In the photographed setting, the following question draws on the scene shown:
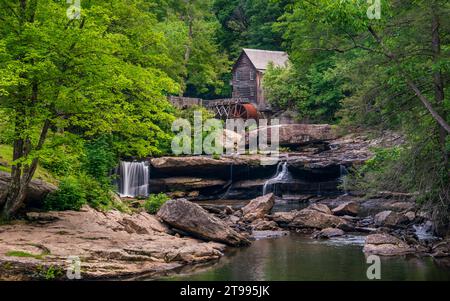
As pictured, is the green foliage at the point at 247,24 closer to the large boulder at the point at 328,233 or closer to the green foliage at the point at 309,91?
the green foliage at the point at 309,91

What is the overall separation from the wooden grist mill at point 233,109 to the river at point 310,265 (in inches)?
1169

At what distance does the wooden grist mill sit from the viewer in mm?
46781

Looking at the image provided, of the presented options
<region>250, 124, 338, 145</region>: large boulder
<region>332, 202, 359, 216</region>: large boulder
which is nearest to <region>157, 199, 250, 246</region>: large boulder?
<region>332, 202, 359, 216</region>: large boulder

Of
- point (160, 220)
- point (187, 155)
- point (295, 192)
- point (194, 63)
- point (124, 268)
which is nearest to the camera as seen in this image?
point (124, 268)

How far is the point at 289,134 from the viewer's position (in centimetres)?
3553

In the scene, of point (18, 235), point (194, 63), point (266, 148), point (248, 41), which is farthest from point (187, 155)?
point (248, 41)

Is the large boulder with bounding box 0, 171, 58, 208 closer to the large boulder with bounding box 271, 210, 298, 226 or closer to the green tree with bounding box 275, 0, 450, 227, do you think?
the green tree with bounding box 275, 0, 450, 227

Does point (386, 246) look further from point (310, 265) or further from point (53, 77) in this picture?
point (53, 77)

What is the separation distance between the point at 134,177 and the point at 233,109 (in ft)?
60.6

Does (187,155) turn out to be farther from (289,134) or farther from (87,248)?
(87,248)

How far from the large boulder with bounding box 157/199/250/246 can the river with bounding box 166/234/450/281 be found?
777mm

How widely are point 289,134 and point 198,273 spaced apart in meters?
22.9

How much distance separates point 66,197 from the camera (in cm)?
1703

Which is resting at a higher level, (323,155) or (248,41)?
(248,41)
